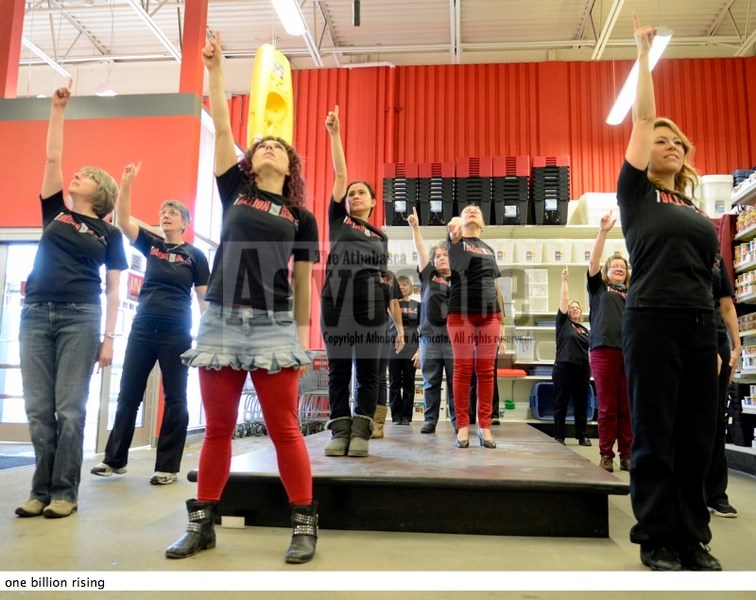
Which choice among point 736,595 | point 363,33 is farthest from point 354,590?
point 363,33

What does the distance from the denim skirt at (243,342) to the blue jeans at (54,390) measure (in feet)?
2.69

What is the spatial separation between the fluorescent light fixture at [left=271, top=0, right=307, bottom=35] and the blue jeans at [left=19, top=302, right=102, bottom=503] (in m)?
4.34

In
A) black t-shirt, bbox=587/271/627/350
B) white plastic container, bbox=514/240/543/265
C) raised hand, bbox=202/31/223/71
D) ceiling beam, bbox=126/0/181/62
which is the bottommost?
black t-shirt, bbox=587/271/627/350

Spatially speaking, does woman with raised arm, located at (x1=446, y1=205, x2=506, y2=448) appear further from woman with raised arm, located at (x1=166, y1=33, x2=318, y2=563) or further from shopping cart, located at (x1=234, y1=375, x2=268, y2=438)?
shopping cart, located at (x1=234, y1=375, x2=268, y2=438)

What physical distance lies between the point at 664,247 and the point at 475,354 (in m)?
1.54

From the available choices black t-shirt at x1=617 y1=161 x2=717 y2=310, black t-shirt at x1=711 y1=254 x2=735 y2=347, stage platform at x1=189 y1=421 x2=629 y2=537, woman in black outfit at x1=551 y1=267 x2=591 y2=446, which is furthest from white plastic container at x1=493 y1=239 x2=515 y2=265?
black t-shirt at x1=617 y1=161 x2=717 y2=310

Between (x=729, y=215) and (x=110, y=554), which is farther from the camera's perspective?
(x=729, y=215)

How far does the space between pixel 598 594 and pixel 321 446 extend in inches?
65.4

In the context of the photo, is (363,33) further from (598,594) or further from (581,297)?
(598,594)

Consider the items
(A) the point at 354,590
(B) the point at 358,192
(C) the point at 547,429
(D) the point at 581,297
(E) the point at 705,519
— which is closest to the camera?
(A) the point at 354,590

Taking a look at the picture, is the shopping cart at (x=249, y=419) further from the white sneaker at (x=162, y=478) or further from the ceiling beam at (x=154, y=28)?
the ceiling beam at (x=154, y=28)

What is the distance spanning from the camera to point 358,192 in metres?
2.85

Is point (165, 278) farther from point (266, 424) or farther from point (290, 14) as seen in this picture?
point (290, 14)

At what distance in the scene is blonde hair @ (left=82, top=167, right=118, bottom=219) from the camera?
2441 millimetres
